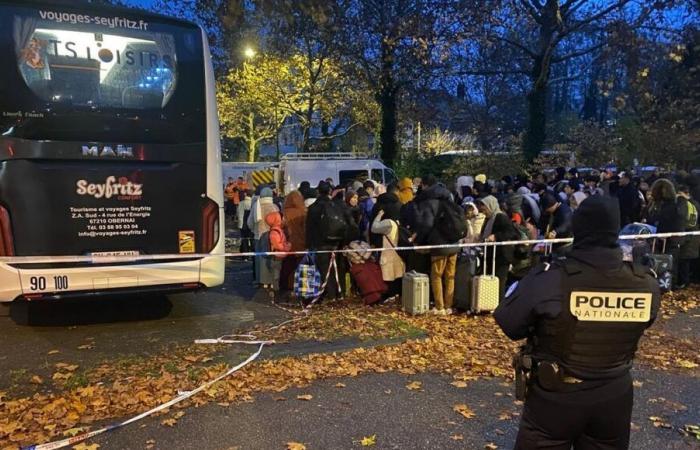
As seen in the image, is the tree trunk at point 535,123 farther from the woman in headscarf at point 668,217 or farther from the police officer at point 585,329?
the police officer at point 585,329

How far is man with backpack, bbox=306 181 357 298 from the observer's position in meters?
8.10

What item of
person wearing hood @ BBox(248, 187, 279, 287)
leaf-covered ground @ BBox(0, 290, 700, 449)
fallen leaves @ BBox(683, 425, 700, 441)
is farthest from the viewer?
person wearing hood @ BBox(248, 187, 279, 287)

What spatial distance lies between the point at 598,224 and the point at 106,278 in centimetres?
528

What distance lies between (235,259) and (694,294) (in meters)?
9.34

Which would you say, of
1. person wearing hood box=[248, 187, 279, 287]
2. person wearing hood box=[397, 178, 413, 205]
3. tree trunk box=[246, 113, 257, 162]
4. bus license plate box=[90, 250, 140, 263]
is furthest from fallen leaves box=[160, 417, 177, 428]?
tree trunk box=[246, 113, 257, 162]

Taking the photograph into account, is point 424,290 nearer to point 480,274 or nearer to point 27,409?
point 480,274

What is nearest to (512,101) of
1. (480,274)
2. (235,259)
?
(235,259)

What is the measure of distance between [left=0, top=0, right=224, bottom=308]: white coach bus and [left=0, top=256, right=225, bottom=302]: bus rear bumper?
11 mm

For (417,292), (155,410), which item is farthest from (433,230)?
(155,410)

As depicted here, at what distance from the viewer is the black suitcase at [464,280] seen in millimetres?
7832

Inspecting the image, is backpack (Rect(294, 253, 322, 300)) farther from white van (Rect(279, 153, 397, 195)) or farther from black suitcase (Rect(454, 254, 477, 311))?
white van (Rect(279, 153, 397, 195))

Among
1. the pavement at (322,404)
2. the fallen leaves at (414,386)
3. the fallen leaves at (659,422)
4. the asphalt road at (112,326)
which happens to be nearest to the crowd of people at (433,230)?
the asphalt road at (112,326)

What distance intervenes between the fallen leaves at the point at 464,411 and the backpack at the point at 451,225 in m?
3.15

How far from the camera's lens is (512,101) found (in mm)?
43969
